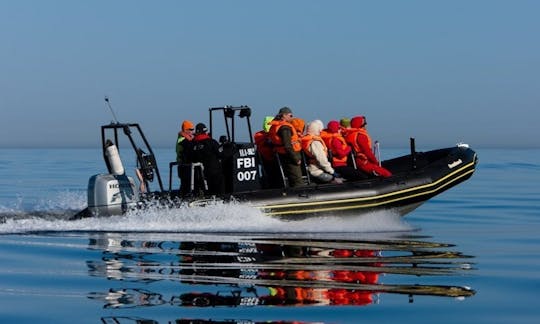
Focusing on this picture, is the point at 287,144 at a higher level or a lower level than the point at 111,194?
higher

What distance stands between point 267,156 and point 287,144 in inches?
21.6

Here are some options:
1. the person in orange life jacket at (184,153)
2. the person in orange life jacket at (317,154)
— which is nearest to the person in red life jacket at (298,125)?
the person in orange life jacket at (317,154)

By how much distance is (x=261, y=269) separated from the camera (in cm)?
880

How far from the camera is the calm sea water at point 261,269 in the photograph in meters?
6.85

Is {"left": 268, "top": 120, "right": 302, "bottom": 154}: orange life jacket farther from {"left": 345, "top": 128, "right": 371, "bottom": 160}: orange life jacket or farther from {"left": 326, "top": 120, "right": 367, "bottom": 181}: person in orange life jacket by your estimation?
{"left": 345, "top": 128, "right": 371, "bottom": 160}: orange life jacket

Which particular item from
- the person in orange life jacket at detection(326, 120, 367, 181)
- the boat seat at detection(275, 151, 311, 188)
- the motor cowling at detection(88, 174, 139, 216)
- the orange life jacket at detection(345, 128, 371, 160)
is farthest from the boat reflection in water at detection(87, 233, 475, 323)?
the orange life jacket at detection(345, 128, 371, 160)

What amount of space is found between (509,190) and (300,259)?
15604mm

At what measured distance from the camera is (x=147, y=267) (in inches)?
352

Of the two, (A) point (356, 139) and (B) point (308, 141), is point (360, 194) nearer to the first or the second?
(A) point (356, 139)

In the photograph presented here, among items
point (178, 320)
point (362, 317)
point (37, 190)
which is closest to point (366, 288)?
point (362, 317)

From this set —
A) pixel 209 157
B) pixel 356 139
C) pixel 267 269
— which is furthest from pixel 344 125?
pixel 267 269

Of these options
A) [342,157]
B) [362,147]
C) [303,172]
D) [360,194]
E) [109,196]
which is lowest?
[360,194]

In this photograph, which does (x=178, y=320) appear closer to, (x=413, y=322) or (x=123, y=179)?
(x=413, y=322)

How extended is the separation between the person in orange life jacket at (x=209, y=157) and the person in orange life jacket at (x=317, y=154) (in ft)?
4.27
